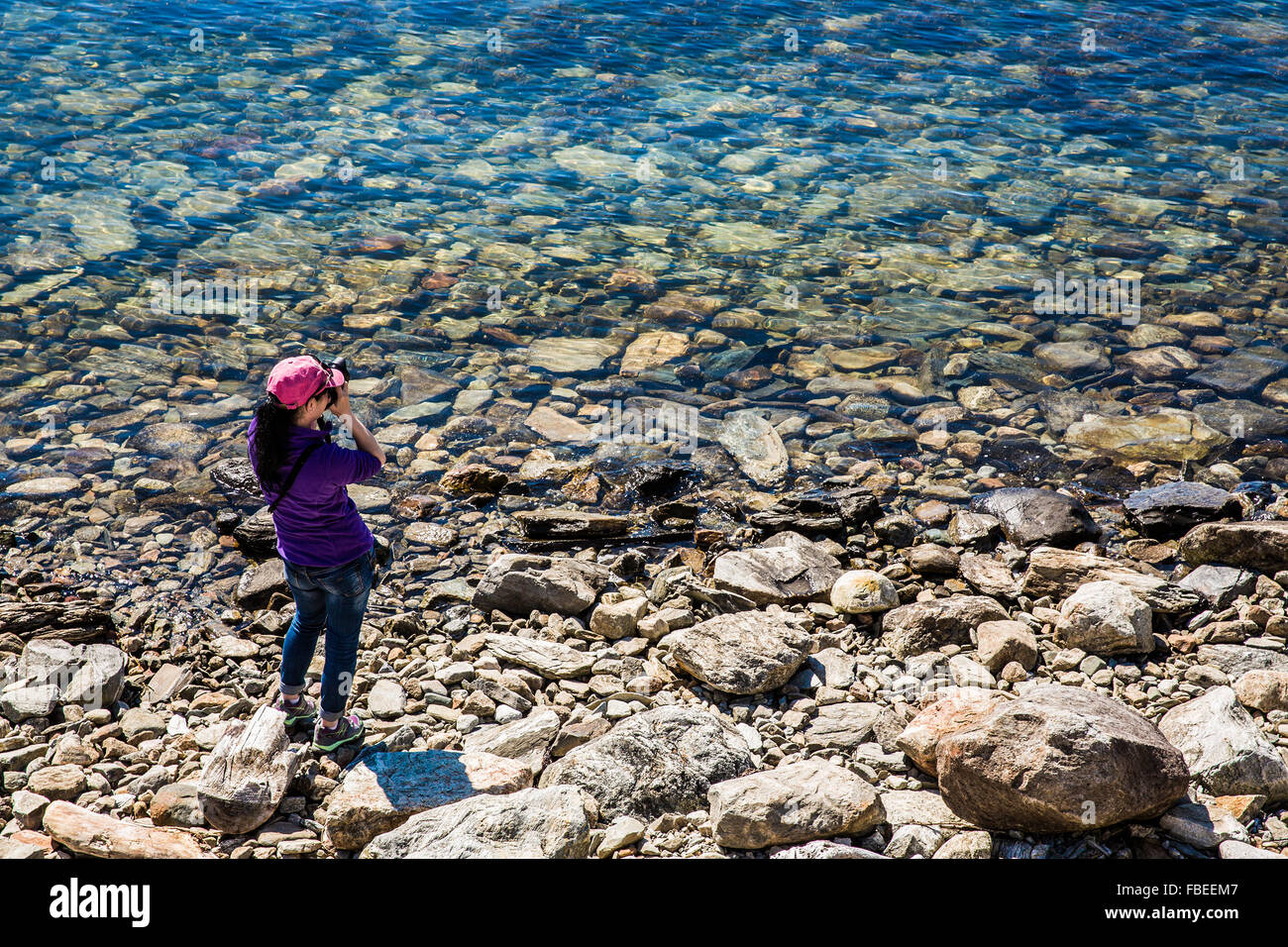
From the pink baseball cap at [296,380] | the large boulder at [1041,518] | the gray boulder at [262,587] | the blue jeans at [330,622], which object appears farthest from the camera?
the large boulder at [1041,518]

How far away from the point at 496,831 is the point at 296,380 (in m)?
2.33

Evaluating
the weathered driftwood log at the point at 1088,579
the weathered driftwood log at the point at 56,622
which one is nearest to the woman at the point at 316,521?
the weathered driftwood log at the point at 56,622

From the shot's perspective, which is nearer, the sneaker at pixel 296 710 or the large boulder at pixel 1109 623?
the sneaker at pixel 296 710

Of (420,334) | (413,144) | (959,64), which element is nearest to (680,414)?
(420,334)

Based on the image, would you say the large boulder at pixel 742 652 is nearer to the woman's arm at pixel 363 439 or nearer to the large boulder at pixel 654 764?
the large boulder at pixel 654 764

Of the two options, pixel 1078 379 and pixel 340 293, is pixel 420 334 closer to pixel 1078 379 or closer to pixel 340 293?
pixel 340 293

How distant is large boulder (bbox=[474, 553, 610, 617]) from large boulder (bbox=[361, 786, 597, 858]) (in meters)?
2.37

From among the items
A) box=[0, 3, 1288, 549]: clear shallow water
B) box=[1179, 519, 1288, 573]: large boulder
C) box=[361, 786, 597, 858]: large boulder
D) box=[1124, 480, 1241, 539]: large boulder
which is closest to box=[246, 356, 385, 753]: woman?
box=[361, 786, 597, 858]: large boulder

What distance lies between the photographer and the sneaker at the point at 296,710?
5.41 m

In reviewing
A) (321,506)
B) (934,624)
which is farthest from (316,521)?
(934,624)

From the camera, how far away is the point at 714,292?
43.0 ft

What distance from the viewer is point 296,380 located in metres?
4.62

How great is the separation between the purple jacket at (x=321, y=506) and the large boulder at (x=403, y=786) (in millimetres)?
1115

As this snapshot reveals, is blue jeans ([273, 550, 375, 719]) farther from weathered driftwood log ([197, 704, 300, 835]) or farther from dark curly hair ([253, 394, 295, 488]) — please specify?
dark curly hair ([253, 394, 295, 488])
